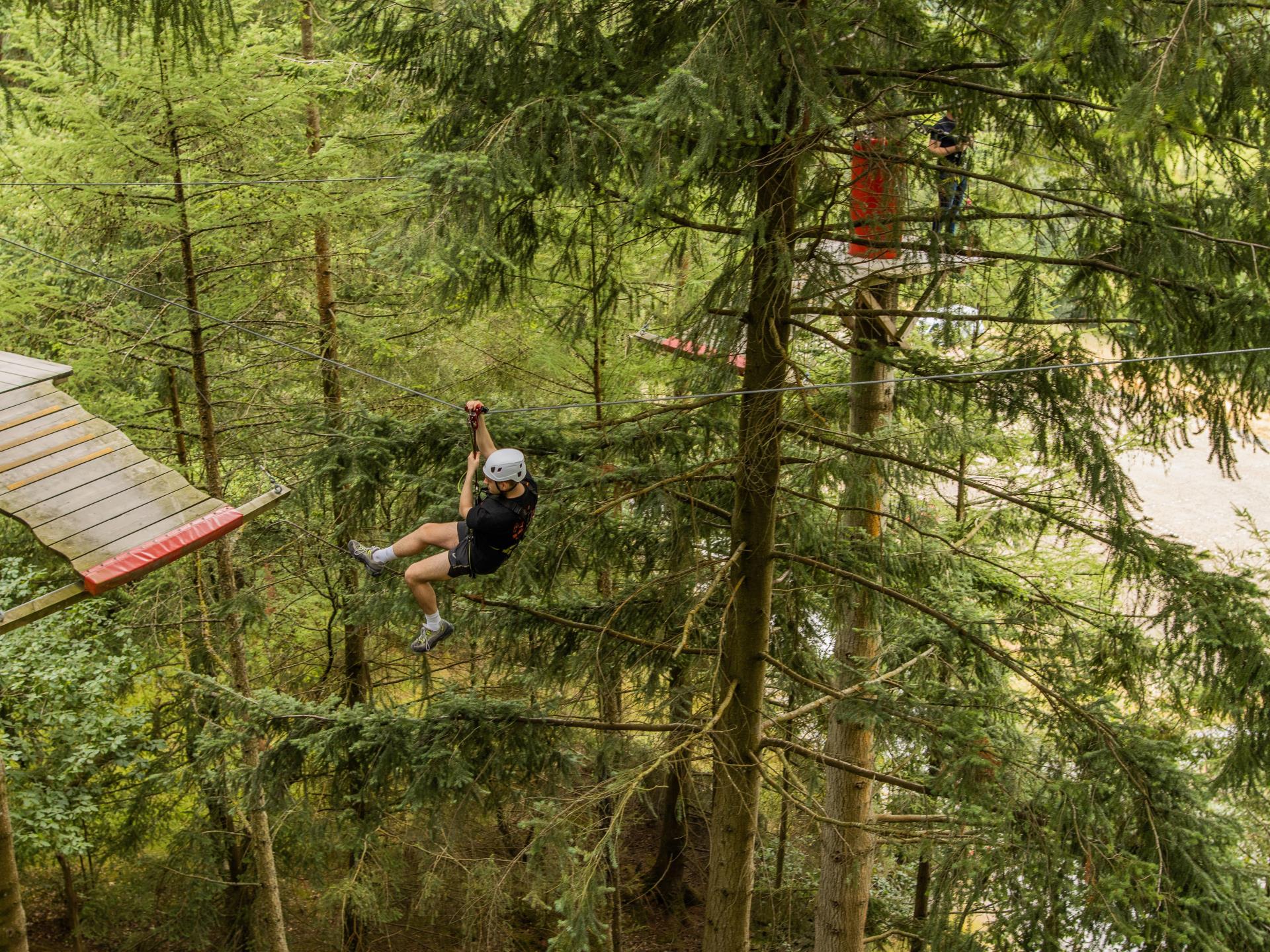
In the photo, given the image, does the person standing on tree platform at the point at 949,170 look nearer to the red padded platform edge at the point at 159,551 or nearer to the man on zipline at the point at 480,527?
the man on zipline at the point at 480,527

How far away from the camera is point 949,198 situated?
19.3 ft

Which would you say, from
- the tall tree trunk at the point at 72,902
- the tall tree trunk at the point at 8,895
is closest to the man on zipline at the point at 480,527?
the tall tree trunk at the point at 8,895

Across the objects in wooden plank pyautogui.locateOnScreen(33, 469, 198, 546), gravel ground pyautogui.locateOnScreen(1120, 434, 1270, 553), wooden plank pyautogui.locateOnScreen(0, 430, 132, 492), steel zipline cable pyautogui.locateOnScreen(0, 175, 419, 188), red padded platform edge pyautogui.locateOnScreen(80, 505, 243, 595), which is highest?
steel zipline cable pyautogui.locateOnScreen(0, 175, 419, 188)

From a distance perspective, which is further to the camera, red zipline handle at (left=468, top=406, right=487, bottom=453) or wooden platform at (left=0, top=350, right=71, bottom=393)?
red zipline handle at (left=468, top=406, right=487, bottom=453)

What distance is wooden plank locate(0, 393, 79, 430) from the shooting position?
5086 mm

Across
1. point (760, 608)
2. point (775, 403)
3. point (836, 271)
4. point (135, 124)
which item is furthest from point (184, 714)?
point (836, 271)

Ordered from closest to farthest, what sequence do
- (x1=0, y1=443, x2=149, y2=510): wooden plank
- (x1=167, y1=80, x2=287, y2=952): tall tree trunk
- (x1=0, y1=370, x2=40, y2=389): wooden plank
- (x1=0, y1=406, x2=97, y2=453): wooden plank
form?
(x1=0, y1=443, x2=149, y2=510): wooden plank → (x1=0, y1=406, x2=97, y2=453): wooden plank → (x1=0, y1=370, x2=40, y2=389): wooden plank → (x1=167, y1=80, x2=287, y2=952): tall tree trunk

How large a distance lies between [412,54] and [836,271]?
3205 millimetres

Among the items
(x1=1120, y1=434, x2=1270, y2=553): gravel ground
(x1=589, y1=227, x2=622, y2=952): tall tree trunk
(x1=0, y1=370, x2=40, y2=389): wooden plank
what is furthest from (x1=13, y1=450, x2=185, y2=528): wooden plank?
(x1=1120, y1=434, x2=1270, y2=553): gravel ground

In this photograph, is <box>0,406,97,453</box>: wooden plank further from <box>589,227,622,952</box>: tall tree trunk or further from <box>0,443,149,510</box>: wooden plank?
<box>589,227,622,952</box>: tall tree trunk

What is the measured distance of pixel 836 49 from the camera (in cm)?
527

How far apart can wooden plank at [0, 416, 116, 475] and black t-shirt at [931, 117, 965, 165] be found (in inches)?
222

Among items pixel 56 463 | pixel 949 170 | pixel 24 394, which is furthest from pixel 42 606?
pixel 949 170

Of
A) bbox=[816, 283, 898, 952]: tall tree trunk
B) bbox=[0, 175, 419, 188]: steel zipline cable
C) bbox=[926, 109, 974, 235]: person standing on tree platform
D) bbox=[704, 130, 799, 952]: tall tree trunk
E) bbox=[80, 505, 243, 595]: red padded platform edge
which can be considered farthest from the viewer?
bbox=[816, 283, 898, 952]: tall tree trunk
